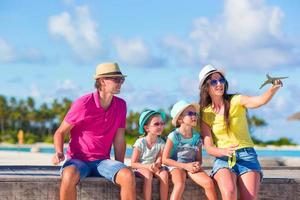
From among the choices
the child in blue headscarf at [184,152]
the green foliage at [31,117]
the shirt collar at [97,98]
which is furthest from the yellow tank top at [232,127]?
the green foliage at [31,117]

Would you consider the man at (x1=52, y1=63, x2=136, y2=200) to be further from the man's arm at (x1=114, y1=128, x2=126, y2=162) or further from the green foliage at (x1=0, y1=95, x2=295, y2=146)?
the green foliage at (x1=0, y1=95, x2=295, y2=146)

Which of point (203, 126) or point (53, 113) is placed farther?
point (53, 113)

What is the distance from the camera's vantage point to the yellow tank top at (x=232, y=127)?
7.43 metres

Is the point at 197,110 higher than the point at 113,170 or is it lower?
higher

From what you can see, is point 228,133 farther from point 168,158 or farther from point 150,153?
point 150,153

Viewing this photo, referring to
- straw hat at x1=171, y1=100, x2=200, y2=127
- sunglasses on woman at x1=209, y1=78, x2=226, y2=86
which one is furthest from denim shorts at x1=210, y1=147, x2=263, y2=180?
sunglasses on woman at x1=209, y1=78, x2=226, y2=86

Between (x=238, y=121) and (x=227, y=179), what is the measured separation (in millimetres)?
640

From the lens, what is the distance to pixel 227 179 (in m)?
7.16

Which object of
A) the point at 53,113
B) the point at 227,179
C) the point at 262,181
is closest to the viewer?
the point at 227,179

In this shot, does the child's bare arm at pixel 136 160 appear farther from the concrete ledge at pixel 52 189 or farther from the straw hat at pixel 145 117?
the straw hat at pixel 145 117

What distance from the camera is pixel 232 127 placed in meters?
7.44

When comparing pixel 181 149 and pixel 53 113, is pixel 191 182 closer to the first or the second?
pixel 181 149

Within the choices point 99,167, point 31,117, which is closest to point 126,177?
point 99,167

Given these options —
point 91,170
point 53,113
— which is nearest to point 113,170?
point 91,170
